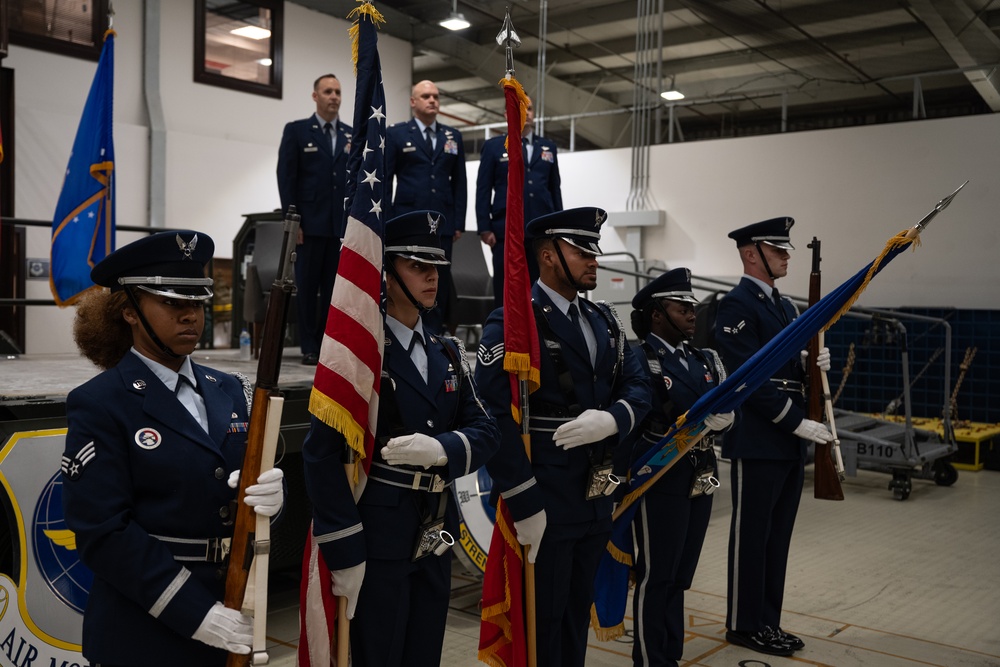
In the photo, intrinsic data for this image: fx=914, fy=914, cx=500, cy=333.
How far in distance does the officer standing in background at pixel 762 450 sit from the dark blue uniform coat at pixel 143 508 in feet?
8.52

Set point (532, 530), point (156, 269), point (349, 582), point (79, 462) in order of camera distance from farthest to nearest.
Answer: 1. point (532, 530)
2. point (349, 582)
3. point (156, 269)
4. point (79, 462)

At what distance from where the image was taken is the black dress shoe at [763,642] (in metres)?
4.11

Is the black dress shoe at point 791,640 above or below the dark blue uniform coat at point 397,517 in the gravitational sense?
below

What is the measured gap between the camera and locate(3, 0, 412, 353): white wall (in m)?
8.84

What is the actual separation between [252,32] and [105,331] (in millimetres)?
9713

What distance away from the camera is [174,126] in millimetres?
10016

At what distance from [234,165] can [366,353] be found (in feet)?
28.7

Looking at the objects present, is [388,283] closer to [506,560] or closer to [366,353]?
[366,353]

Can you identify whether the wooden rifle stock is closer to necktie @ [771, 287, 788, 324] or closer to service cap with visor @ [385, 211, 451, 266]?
necktie @ [771, 287, 788, 324]

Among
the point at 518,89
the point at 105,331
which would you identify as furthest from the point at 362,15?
the point at 105,331

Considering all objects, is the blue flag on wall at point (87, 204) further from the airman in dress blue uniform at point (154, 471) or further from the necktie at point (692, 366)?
the necktie at point (692, 366)

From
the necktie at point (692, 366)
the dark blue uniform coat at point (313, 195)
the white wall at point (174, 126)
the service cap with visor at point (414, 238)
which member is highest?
the white wall at point (174, 126)

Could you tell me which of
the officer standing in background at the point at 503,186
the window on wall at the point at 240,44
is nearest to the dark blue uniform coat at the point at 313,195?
the officer standing in background at the point at 503,186

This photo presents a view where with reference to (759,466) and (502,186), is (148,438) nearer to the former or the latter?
(759,466)
